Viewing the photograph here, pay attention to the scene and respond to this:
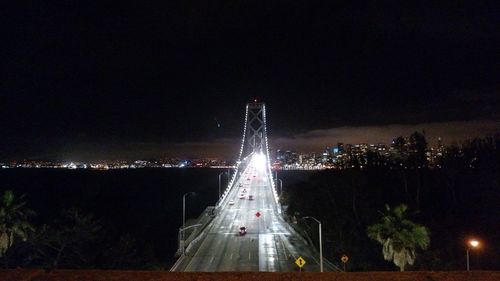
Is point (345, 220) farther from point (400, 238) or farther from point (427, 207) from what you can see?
point (427, 207)

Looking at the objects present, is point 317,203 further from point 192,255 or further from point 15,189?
point 15,189

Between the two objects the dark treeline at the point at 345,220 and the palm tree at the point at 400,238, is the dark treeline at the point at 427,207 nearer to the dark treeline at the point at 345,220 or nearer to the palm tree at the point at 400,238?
the dark treeline at the point at 345,220

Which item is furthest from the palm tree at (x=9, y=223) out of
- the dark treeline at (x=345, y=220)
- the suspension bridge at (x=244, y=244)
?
the suspension bridge at (x=244, y=244)

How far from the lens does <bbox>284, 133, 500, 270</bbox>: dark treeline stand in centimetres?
5138

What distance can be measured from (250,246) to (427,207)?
5199 centimetres

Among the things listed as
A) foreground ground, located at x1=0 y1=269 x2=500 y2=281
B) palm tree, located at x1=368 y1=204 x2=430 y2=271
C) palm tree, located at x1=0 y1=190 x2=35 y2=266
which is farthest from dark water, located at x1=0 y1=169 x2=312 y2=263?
foreground ground, located at x1=0 y1=269 x2=500 y2=281

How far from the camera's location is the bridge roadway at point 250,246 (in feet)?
130

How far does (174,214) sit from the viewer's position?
120688 mm

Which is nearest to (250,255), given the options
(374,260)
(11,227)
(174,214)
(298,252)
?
(298,252)

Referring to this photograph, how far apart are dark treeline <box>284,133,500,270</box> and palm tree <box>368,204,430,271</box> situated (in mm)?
8098

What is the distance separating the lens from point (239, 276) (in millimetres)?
6594

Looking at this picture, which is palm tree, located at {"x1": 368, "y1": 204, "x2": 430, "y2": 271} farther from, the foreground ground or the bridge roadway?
the foreground ground

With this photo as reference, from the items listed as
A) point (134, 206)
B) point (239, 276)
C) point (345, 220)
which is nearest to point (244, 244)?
point (345, 220)

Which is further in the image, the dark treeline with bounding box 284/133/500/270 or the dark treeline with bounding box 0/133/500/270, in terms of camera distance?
the dark treeline with bounding box 284/133/500/270
